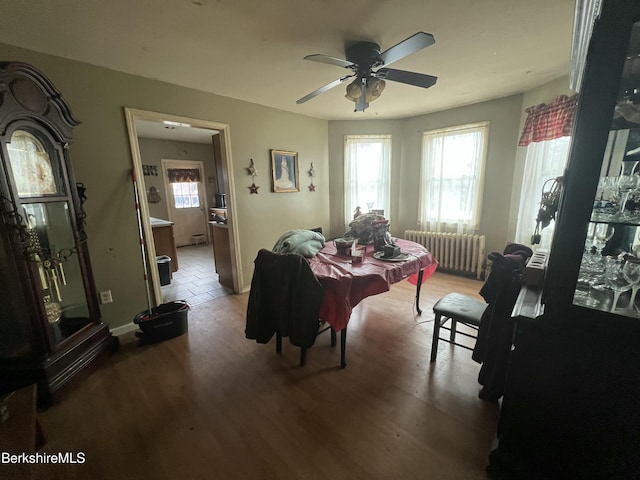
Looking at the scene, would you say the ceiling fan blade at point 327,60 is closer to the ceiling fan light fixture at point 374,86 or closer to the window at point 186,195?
the ceiling fan light fixture at point 374,86

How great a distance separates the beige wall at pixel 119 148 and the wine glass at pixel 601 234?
3.14 metres

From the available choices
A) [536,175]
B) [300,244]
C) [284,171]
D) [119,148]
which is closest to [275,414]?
[300,244]

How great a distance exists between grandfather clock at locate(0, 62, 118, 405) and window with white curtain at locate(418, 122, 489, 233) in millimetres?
4088

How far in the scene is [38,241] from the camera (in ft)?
5.60

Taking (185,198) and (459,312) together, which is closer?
(459,312)

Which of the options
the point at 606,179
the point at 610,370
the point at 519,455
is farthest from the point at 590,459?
the point at 606,179

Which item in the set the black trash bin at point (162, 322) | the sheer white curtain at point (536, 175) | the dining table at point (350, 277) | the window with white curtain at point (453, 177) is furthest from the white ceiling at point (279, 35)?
the black trash bin at point (162, 322)

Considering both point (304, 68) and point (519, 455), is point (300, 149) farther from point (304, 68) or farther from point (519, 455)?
point (519, 455)

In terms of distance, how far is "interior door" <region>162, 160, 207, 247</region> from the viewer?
5953 mm

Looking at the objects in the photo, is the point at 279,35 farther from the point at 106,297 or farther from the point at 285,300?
the point at 106,297

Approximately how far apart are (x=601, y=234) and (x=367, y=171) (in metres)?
3.38

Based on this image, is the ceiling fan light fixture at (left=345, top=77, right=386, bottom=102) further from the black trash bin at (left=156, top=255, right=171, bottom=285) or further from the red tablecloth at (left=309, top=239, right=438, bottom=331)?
the black trash bin at (left=156, top=255, right=171, bottom=285)

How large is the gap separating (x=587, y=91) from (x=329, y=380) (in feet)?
6.57

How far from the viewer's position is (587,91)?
0.89 m
